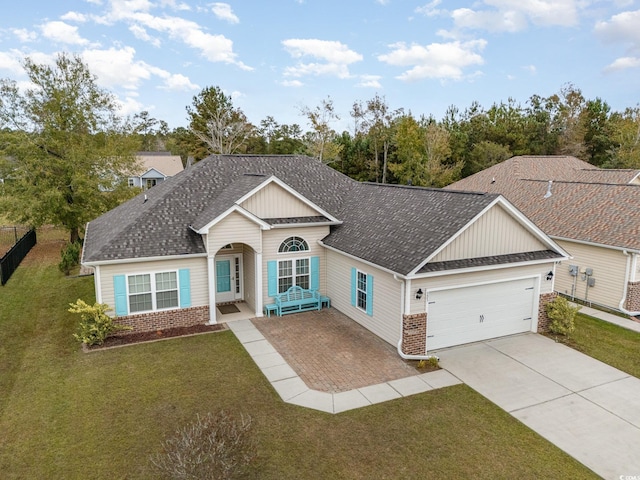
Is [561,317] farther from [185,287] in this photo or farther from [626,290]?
[185,287]

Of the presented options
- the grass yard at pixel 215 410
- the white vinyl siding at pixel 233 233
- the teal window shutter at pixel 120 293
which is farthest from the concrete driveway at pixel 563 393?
the teal window shutter at pixel 120 293

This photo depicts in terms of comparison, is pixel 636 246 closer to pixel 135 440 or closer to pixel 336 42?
pixel 135 440

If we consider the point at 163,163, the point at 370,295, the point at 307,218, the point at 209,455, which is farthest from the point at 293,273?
the point at 163,163

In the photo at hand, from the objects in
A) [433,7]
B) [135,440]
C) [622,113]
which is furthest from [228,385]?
[622,113]

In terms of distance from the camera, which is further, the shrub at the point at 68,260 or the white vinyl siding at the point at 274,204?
the shrub at the point at 68,260

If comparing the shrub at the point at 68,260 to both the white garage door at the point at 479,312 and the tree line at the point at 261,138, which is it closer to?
the tree line at the point at 261,138

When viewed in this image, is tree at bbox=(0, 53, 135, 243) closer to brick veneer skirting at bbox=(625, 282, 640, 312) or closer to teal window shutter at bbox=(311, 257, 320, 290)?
teal window shutter at bbox=(311, 257, 320, 290)

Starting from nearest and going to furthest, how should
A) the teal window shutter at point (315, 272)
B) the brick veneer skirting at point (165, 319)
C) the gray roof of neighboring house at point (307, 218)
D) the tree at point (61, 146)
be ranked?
the gray roof of neighboring house at point (307, 218), the brick veneer skirting at point (165, 319), the teal window shutter at point (315, 272), the tree at point (61, 146)
